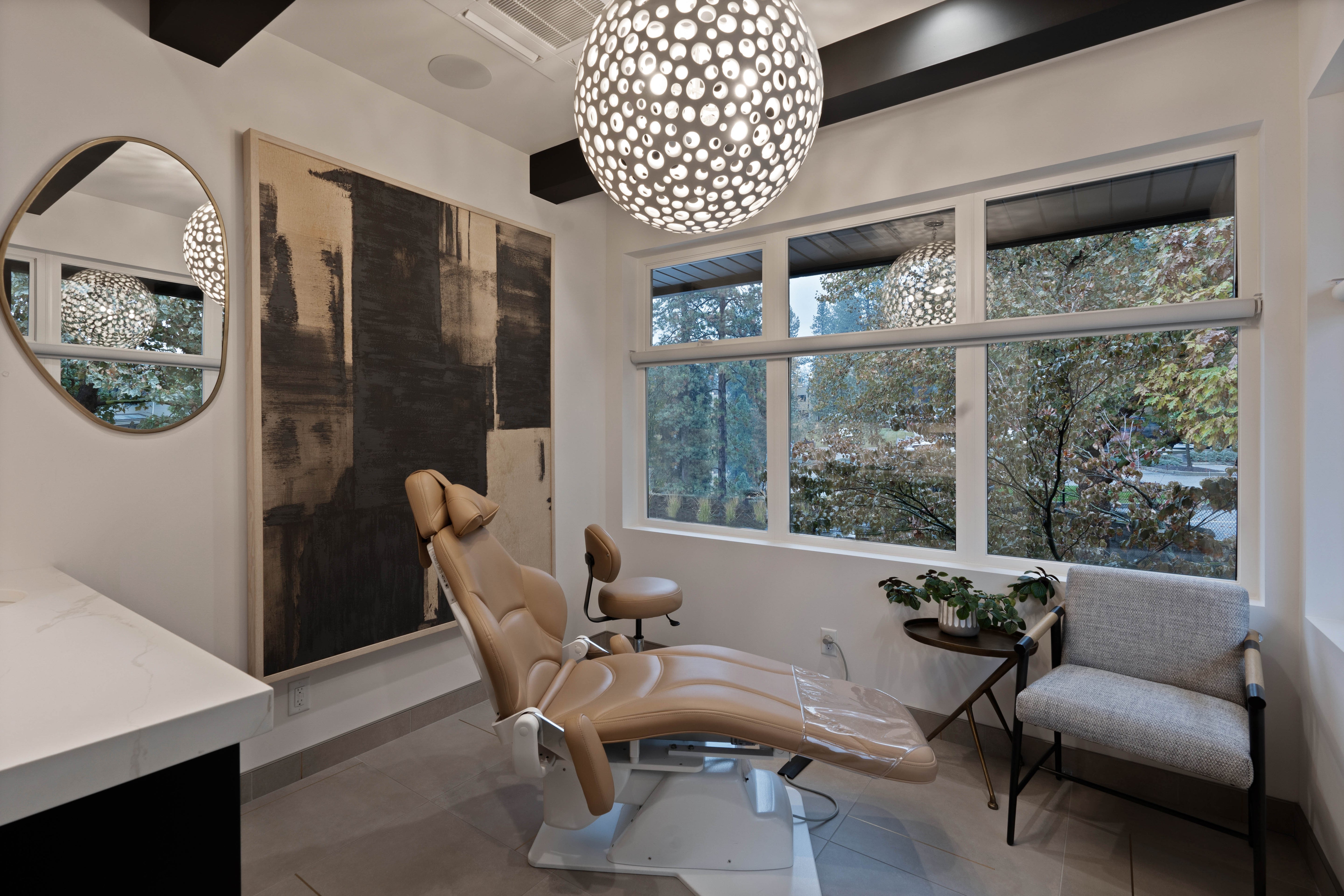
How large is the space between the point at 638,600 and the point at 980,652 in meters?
1.36

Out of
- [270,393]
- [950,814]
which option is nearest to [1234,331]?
[950,814]

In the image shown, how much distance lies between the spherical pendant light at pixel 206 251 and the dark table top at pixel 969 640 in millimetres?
2848

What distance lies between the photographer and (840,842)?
2.01 meters

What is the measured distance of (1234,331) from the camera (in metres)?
2.21

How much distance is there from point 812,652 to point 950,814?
0.93 metres

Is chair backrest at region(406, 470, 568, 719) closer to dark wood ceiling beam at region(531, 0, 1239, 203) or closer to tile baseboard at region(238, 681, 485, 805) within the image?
tile baseboard at region(238, 681, 485, 805)

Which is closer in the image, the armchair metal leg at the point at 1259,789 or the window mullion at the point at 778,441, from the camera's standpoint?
the armchair metal leg at the point at 1259,789

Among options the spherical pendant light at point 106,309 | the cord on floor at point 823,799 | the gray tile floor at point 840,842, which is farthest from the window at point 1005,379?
the spherical pendant light at point 106,309

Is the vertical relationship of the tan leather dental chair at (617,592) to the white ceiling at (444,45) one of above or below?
below

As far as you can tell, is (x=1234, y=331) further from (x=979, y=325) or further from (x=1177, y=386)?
(x=979, y=325)

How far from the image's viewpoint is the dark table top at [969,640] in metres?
2.26

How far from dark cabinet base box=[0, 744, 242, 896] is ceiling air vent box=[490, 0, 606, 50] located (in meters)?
2.29

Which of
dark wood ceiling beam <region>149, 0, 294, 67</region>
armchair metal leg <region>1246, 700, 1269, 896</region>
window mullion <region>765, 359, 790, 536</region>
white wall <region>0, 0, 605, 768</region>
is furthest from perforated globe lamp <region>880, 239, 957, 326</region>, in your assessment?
dark wood ceiling beam <region>149, 0, 294, 67</region>

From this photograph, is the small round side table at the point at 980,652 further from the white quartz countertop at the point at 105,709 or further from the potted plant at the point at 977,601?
the white quartz countertop at the point at 105,709
